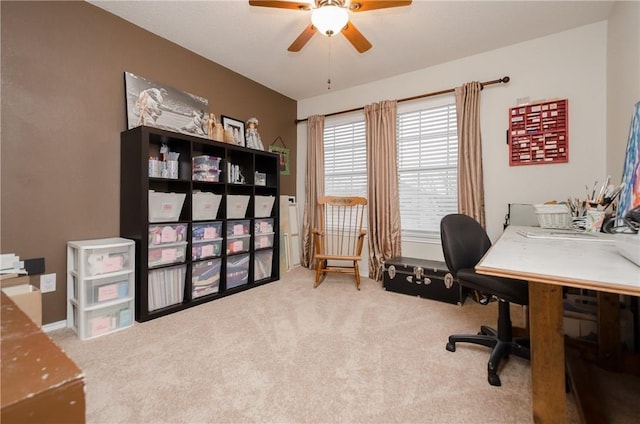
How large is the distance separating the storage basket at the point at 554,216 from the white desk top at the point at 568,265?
69 centimetres

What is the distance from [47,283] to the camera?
199cm

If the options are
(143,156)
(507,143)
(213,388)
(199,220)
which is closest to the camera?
(213,388)

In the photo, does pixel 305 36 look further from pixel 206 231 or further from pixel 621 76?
pixel 621 76

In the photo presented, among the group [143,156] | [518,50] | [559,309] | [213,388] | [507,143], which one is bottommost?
[213,388]

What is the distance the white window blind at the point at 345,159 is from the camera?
3693 mm

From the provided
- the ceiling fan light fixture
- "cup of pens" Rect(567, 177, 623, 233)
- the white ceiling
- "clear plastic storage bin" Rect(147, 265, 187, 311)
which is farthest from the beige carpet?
the white ceiling

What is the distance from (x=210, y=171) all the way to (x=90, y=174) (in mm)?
906

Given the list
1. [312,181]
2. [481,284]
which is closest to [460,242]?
[481,284]

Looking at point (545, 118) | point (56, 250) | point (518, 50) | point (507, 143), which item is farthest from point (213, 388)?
point (518, 50)

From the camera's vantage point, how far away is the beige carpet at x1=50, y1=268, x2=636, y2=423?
123 centimetres

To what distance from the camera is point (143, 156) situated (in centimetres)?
215

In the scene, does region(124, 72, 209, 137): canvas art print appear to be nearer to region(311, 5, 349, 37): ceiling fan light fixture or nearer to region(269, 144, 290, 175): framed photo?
region(269, 144, 290, 175): framed photo

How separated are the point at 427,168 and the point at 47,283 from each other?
11.7 feet

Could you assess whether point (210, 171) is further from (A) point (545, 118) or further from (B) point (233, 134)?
(A) point (545, 118)
